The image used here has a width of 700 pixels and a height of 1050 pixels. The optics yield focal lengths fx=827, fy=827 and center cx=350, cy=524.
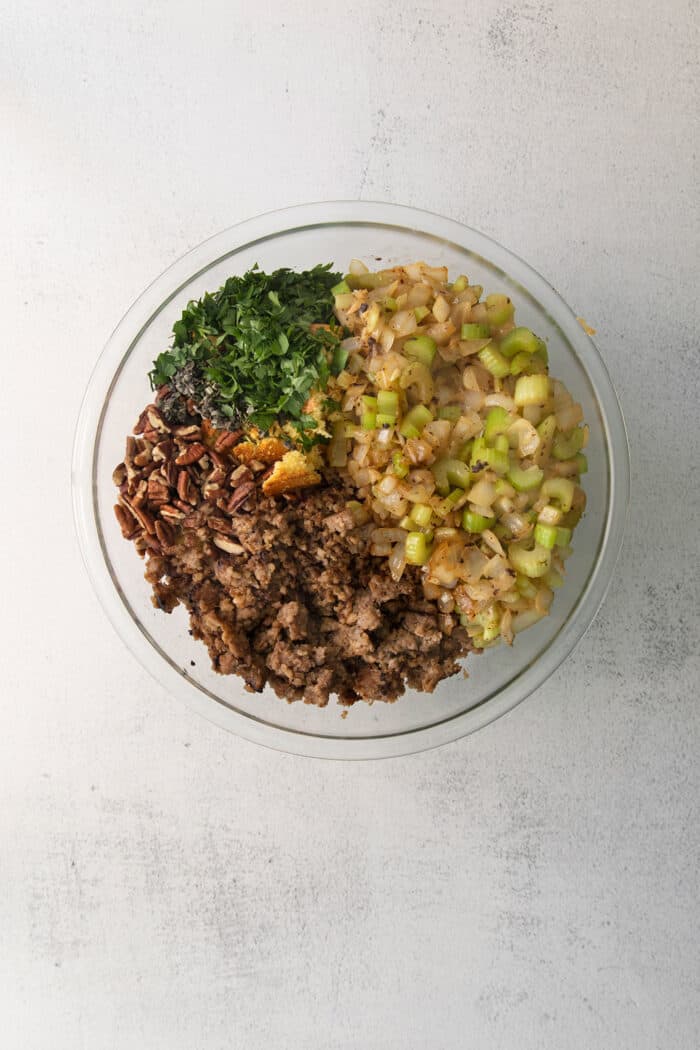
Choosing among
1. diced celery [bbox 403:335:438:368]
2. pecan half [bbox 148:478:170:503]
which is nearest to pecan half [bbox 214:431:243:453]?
pecan half [bbox 148:478:170:503]

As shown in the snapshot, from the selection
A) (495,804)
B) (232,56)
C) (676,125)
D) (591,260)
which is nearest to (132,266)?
(232,56)

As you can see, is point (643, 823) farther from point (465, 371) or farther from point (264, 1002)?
point (465, 371)

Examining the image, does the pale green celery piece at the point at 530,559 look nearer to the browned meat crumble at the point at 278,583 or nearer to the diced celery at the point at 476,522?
the diced celery at the point at 476,522

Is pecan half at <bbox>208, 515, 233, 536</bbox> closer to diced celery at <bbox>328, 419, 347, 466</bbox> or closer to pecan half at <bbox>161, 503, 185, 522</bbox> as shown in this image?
pecan half at <bbox>161, 503, 185, 522</bbox>

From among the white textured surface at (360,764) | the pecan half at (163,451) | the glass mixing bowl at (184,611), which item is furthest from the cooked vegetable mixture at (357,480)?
the white textured surface at (360,764)

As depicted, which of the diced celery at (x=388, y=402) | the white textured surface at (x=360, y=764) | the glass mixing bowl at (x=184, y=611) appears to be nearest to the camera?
the diced celery at (x=388, y=402)

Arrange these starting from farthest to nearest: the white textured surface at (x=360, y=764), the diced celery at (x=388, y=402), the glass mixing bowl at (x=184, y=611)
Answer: the white textured surface at (x=360, y=764), the glass mixing bowl at (x=184, y=611), the diced celery at (x=388, y=402)

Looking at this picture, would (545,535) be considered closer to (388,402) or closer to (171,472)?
(388,402)
